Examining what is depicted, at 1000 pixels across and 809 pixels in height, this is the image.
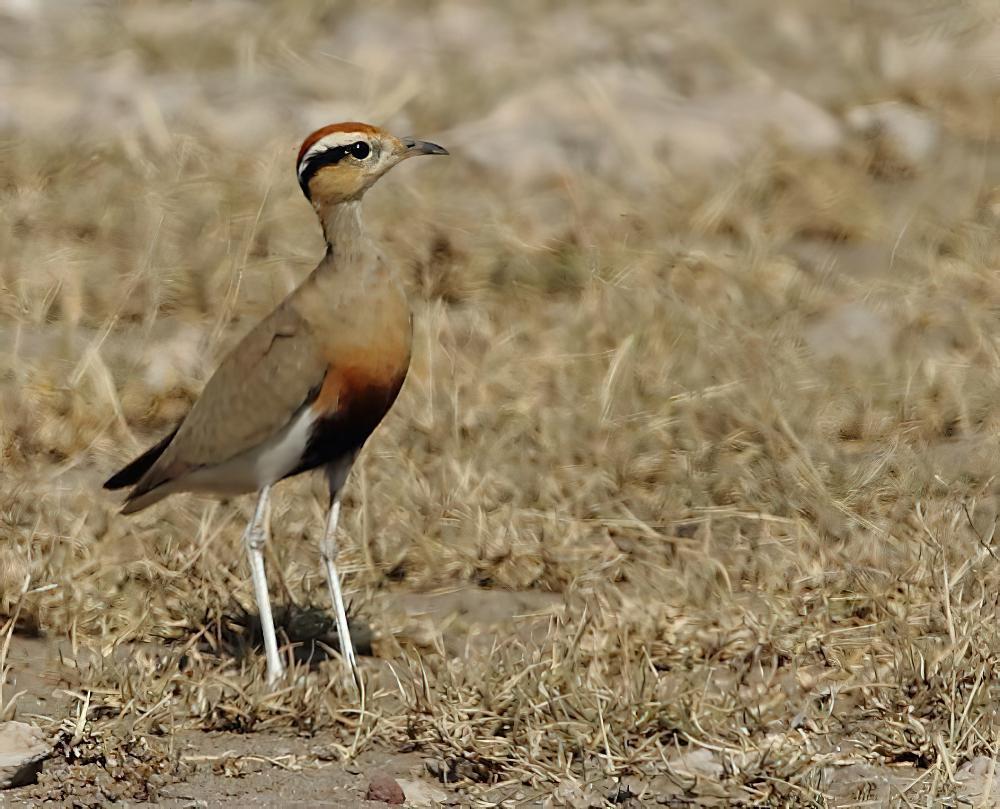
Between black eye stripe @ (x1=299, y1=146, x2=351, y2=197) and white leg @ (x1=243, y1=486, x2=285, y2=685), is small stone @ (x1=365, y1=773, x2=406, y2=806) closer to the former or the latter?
→ white leg @ (x1=243, y1=486, x2=285, y2=685)

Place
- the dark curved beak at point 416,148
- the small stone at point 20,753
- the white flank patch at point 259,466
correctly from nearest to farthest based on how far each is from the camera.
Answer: the small stone at point 20,753, the white flank patch at point 259,466, the dark curved beak at point 416,148

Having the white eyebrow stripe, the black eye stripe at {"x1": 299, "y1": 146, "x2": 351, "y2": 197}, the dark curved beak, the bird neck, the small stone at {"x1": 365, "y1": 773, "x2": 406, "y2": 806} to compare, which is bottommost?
the small stone at {"x1": 365, "y1": 773, "x2": 406, "y2": 806}

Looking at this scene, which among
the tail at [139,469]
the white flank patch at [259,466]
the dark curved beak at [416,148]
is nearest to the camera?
the white flank patch at [259,466]

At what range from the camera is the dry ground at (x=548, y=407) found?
416 cm

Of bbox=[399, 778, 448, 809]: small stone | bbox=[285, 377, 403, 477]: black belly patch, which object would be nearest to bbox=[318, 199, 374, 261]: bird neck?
bbox=[285, 377, 403, 477]: black belly patch

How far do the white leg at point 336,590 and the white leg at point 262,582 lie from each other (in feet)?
0.51

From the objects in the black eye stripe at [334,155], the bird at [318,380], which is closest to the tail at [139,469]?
the bird at [318,380]

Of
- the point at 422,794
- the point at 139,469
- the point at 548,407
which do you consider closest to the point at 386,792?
the point at 422,794

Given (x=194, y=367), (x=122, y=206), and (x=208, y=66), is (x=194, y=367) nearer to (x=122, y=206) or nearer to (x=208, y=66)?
(x=122, y=206)

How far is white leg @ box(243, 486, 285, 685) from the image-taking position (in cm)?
441

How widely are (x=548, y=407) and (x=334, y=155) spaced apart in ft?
5.58

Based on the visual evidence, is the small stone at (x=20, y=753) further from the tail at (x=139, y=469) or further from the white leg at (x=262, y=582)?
the tail at (x=139, y=469)

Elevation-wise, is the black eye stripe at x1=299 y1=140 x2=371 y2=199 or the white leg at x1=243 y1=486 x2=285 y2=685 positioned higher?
the black eye stripe at x1=299 y1=140 x2=371 y2=199

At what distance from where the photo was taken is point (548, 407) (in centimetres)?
612
